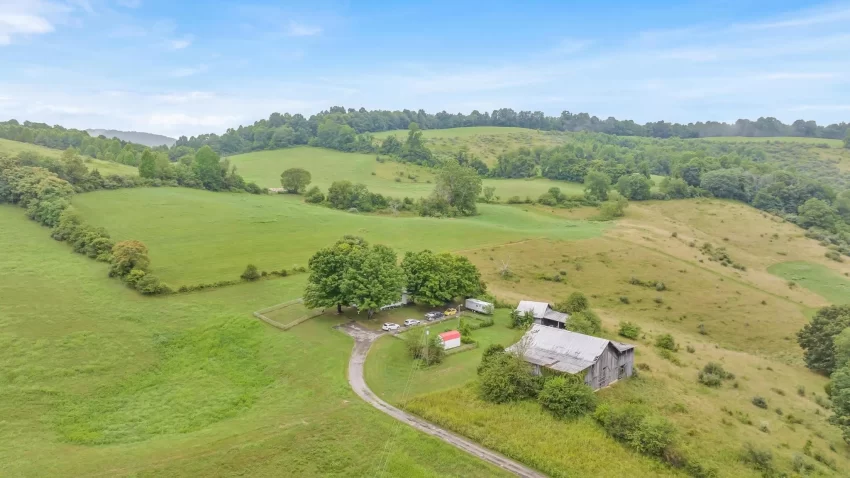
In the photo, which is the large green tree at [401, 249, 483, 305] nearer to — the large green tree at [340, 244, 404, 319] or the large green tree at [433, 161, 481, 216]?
the large green tree at [340, 244, 404, 319]

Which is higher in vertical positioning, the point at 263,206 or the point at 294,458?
the point at 263,206

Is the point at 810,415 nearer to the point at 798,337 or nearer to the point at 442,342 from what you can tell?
the point at 798,337

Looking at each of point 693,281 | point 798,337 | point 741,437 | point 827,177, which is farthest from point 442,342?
point 827,177

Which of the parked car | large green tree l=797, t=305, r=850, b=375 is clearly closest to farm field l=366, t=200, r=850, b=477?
large green tree l=797, t=305, r=850, b=375

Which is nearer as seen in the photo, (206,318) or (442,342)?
(442,342)

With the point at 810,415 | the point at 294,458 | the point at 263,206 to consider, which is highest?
the point at 263,206

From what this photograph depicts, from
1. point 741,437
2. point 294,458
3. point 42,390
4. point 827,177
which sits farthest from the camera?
point 827,177
